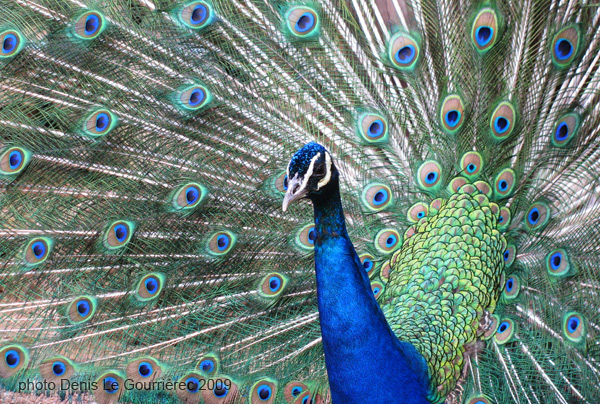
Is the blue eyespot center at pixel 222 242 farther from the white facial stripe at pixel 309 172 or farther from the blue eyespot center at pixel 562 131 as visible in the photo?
the blue eyespot center at pixel 562 131

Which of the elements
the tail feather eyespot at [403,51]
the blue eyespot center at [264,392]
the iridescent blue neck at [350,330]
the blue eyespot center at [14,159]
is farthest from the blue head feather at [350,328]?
the blue eyespot center at [14,159]

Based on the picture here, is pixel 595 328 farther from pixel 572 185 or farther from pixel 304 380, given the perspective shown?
pixel 304 380

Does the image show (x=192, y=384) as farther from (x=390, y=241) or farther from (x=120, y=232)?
(x=390, y=241)

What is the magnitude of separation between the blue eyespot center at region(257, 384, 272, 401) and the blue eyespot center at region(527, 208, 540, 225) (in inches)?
40.0

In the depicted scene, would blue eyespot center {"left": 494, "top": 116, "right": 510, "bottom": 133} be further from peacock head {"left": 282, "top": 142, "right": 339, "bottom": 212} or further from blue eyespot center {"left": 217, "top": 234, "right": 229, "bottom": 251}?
blue eyespot center {"left": 217, "top": 234, "right": 229, "bottom": 251}

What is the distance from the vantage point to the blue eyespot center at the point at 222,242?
2.11 metres

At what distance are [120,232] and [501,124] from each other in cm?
128

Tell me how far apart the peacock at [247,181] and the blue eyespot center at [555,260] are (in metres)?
0.02

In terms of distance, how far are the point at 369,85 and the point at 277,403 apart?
1114 millimetres

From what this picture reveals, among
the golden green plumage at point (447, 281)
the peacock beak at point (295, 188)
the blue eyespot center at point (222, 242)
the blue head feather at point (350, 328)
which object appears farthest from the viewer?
the blue eyespot center at point (222, 242)

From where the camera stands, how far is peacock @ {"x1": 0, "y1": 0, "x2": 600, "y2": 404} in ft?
6.45

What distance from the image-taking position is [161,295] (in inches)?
83.7

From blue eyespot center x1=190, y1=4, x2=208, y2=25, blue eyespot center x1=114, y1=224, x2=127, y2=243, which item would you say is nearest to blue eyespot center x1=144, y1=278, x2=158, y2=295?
blue eyespot center x1=114, y1=224, x2=127, y2=243

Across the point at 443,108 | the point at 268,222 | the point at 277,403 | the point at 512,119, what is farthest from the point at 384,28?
the point at 277,403
